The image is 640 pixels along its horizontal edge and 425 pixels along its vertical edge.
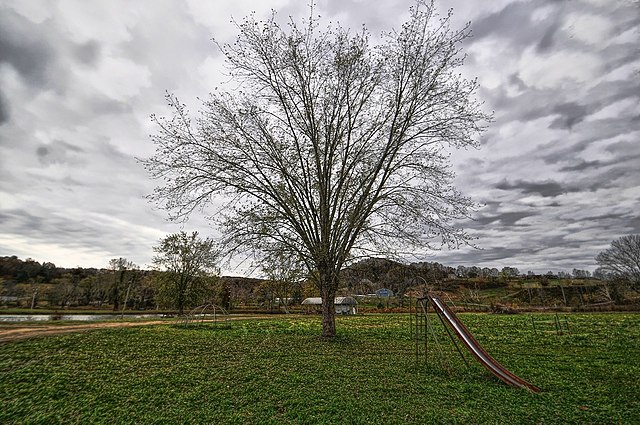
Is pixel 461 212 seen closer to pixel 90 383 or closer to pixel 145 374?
pixel 145 374

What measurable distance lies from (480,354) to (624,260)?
73740mm

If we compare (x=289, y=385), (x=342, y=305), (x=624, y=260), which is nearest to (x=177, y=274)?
(x=342, y=305)

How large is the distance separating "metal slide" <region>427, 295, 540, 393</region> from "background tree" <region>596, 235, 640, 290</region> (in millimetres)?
67198

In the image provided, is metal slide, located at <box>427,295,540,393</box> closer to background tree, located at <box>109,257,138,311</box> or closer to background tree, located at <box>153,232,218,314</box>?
background tree, located at <box>153,232,218,314</box>

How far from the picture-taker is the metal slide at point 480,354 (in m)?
7.21

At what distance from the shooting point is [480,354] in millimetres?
8383

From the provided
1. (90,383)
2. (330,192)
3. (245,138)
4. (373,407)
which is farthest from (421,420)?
(245,138)

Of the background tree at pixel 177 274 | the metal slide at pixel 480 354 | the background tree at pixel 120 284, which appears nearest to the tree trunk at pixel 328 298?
the metal slide at pixel 480 354

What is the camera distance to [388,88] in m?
13.1

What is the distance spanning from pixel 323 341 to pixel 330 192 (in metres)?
5.69

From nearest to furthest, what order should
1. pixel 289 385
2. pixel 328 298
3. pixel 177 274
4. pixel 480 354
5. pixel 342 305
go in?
pixel 289 385 → pixel 480 354 → pixel 328 298 → pixel 177 274 → pixel 342 305

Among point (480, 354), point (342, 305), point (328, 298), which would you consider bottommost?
point (480, 354)

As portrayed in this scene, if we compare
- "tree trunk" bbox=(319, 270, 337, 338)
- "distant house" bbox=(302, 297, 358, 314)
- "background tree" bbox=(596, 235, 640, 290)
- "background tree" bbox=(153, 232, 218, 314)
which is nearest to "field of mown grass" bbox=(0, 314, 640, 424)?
"tree trunk" bbox=(319, 270, 337, 338)

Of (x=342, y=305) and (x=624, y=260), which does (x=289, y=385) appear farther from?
(x=624, y=260)
